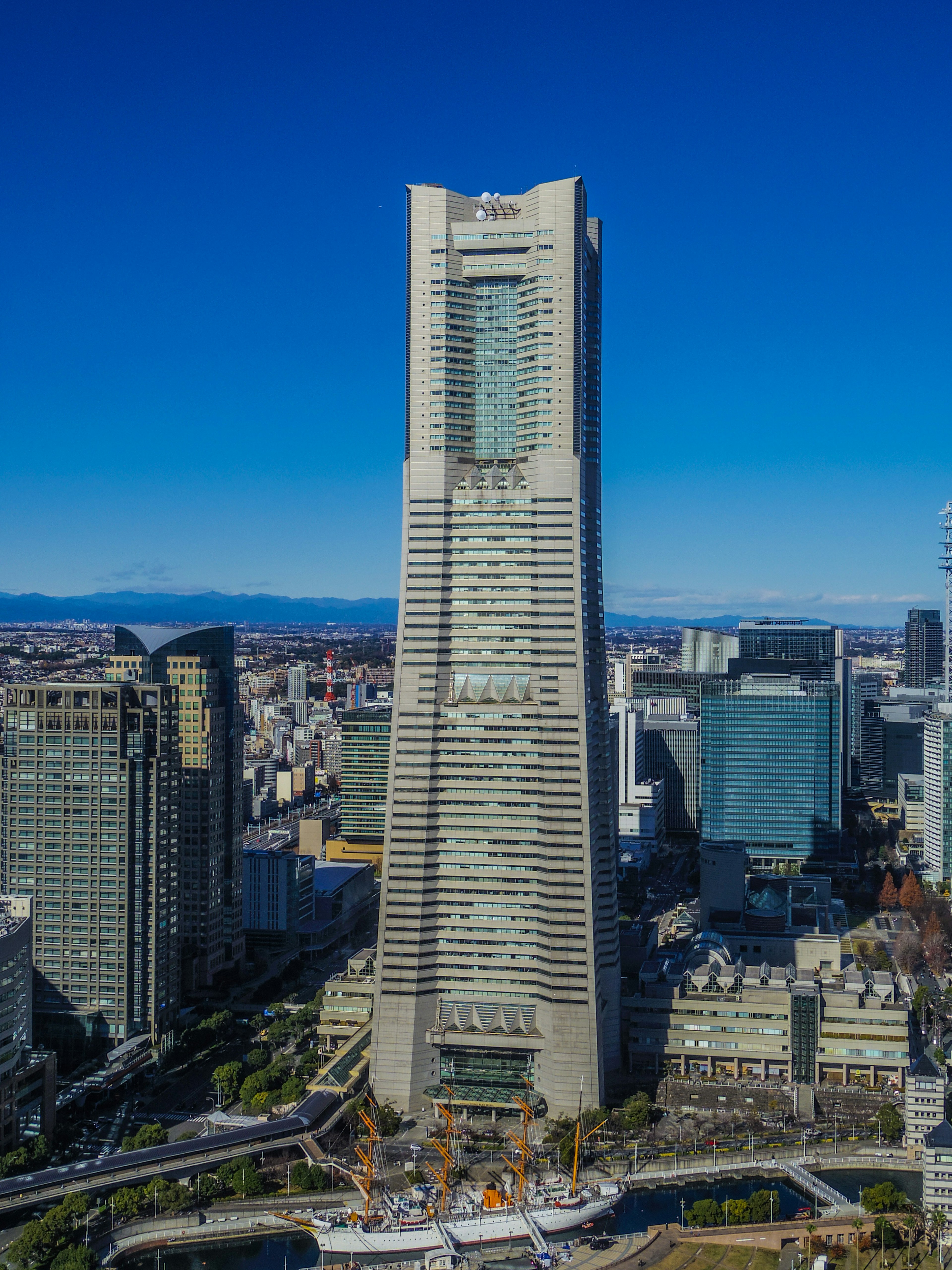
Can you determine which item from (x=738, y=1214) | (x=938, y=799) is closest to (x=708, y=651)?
(x=938, y=799)

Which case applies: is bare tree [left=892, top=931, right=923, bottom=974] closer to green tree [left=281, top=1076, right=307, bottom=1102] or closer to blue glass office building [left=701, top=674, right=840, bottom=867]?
blue glass office building [left=701, top=674, right=840, bottom=867]

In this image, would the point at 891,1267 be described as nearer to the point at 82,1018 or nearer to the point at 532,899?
the point at 532,899

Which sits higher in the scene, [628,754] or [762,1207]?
[628,754]

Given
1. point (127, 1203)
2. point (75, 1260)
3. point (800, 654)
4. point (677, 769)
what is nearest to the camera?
point (75, 1260)

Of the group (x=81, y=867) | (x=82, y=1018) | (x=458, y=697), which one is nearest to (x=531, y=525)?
(x=458, y=697)

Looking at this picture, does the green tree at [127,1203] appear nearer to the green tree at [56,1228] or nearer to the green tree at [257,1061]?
the green tree at [56,1228]

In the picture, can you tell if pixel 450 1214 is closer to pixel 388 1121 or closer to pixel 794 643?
pixel 388 1121
